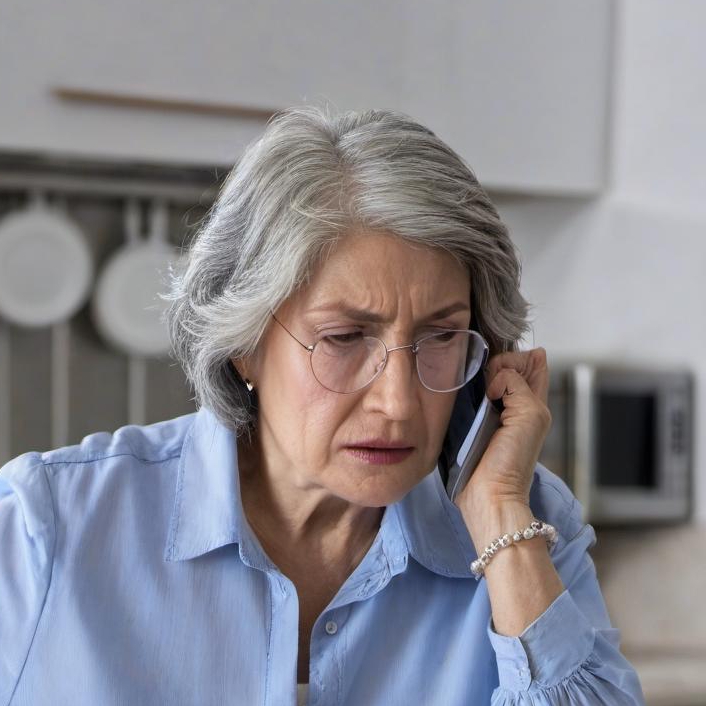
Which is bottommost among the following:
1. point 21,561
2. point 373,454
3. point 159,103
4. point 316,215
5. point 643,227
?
point 21,561

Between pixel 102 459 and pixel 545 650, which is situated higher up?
pixel 102 459

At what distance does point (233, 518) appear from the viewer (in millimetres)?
1177

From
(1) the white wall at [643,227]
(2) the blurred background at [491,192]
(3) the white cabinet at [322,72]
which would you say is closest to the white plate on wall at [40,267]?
(2) the blurred background at [491,192]

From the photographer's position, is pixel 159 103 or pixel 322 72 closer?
pixel 159 103

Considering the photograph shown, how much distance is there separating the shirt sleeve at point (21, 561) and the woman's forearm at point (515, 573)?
17.5 inches

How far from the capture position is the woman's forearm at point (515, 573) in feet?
3.78

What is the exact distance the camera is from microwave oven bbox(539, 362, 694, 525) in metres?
2.27

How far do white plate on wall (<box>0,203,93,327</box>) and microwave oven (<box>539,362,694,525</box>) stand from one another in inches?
39.3

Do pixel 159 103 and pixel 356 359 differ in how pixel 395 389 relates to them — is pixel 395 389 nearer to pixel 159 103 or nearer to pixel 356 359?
pixel 356 359

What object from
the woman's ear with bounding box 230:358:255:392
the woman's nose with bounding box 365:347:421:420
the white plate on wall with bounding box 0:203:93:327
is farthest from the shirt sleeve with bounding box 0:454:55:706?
the white plate on wall with bounding box 0:203:93:327

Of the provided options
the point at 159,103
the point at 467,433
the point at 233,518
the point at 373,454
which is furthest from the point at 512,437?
the point at 159,103

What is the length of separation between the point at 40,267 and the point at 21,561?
4.08 feet

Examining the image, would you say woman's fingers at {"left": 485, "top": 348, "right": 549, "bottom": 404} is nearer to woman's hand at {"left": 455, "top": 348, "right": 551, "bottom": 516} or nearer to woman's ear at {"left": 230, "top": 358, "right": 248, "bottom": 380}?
woman's hand at {"left": 455, "top": 348, "right": 551, "bottom": 516}

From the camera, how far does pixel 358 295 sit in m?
1.09
